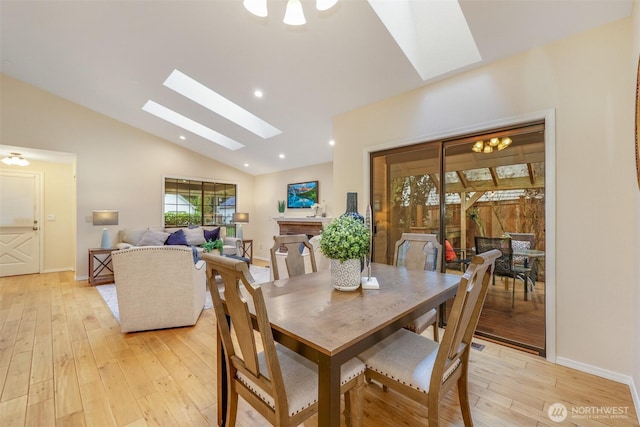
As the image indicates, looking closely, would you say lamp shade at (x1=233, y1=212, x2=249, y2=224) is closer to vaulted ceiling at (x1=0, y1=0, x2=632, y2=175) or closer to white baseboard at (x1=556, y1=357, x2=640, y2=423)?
vaulted ceiling at (x1=0, y1=0, x2=632, y2=175)

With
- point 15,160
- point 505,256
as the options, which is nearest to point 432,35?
point 505,256

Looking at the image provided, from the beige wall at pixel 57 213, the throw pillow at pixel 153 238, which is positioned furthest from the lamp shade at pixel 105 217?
the beige wall at pixel 57 213

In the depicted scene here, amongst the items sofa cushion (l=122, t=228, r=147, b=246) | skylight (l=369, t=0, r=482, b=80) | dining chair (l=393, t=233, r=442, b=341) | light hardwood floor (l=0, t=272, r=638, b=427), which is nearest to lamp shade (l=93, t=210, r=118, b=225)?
sofa cushion (l=122, t=228, r=147, b=246)

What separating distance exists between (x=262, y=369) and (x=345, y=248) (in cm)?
73

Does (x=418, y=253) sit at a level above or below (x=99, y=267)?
above

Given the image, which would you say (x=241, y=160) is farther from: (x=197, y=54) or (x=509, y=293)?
(x=509, y=293)

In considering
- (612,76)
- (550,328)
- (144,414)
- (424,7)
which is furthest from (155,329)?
(612,76)

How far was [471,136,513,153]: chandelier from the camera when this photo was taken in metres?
2.82

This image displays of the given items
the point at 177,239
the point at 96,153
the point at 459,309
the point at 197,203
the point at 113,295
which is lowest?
the point at 113,295

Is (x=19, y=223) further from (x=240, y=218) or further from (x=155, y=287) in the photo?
(x=155, y=287)

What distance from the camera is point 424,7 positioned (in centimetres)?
266

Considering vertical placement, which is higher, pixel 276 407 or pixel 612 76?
pixel 612 76

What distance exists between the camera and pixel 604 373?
2.07m

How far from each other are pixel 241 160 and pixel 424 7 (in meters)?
5.18
